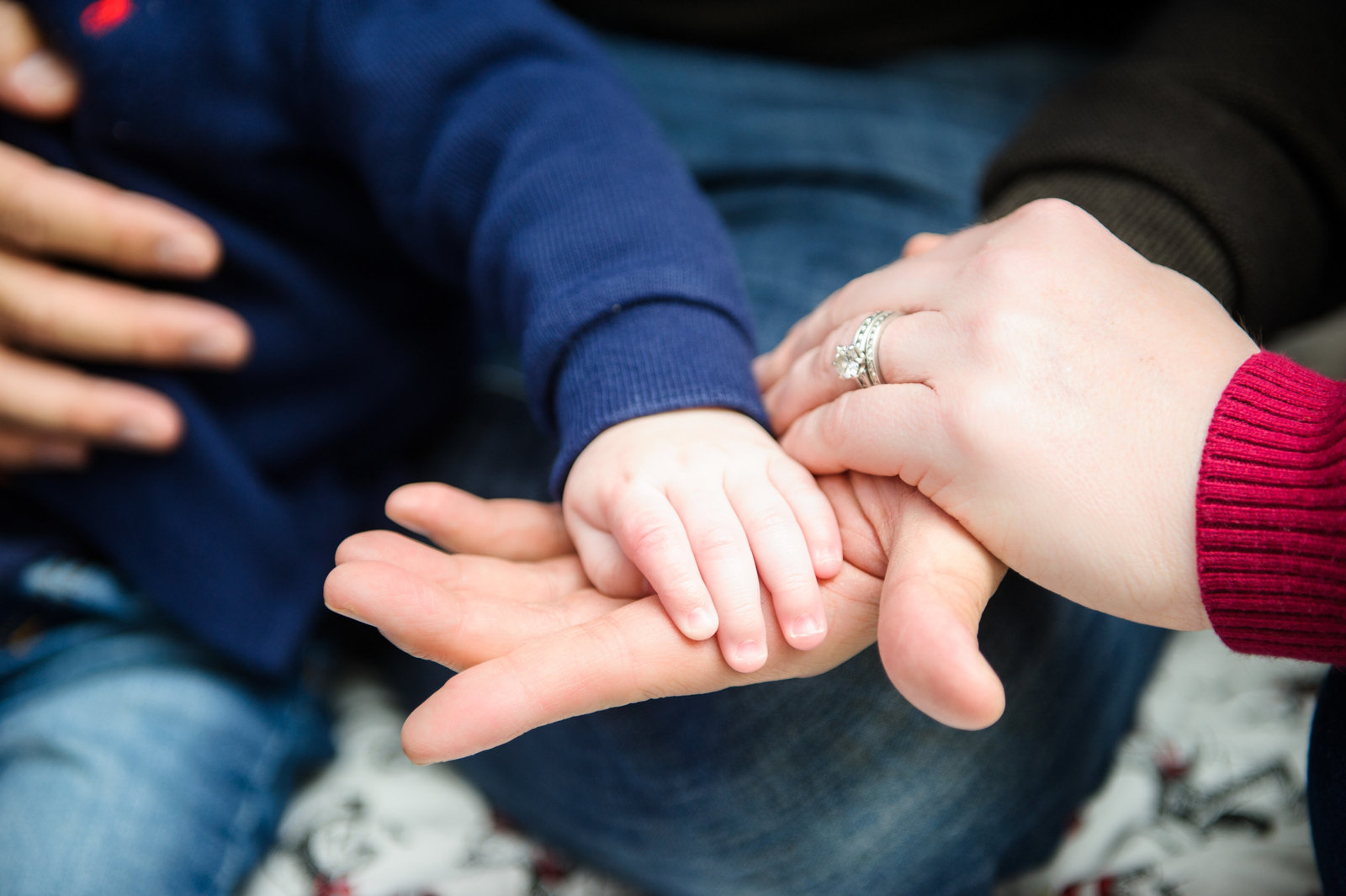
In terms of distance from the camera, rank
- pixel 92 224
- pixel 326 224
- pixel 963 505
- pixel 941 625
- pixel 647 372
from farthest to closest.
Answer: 1. pixel 326 224
2. pixel 92 224
3. pixel 647 372
4. pixel 963 505
5. pixel 941 625

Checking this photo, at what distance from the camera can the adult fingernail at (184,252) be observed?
2.46ft

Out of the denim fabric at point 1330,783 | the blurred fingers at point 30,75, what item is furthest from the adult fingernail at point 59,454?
the denim fabric at point 1330,783

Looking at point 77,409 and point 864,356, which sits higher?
point 864,356

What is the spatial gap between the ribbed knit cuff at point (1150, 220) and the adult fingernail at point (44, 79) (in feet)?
2.83

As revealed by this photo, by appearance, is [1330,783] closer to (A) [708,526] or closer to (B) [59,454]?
(A) [708,526]

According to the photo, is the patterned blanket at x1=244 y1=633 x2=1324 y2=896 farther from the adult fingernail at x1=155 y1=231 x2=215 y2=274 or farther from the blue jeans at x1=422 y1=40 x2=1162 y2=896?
the adult fingernail at x1=155 y1=231 x2=215 y2=274

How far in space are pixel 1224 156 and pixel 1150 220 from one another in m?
0.13

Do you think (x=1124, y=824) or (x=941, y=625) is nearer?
(x=941, y=625)

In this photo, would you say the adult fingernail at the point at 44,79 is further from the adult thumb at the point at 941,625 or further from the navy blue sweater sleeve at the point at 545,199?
the adult thumb at the point at 941,625

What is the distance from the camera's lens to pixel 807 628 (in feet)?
1.67

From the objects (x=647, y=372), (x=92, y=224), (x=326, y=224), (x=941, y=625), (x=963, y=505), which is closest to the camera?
(x=941, y=625)

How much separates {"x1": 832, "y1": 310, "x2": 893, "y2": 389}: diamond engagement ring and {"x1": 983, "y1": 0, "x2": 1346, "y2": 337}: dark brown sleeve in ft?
0.90

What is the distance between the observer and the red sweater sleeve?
0.46 metres

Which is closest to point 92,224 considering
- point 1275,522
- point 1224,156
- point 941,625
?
point 941,625
